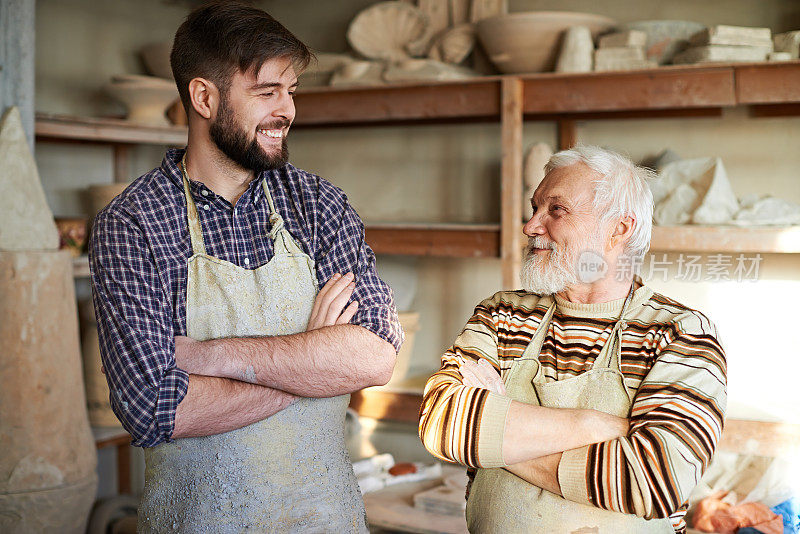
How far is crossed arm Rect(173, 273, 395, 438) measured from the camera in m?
1.51

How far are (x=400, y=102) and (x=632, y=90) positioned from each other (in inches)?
35.4

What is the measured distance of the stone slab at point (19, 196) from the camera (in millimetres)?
2672

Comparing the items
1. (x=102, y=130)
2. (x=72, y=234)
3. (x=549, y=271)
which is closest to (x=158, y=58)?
(x=102, y=130)

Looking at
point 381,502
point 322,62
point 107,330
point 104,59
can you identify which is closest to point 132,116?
point 104,59

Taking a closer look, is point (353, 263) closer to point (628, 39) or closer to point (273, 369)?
point (273, 369)

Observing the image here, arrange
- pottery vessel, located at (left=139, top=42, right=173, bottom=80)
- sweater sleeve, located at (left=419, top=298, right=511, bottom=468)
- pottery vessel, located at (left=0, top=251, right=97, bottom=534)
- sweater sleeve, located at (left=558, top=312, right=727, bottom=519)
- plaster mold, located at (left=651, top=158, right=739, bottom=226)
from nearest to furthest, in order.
Answer: sweater sleeve, located at (left=558, top=312, right=727, bottom=519) < sweater sleeve, located at (left=419, top=298, right=511, bottom=468) < pottery vessel, located at (left=0, top=251, right=97, bottom=534) < plaster mold, located at (left=651, top=158, right=739, bottom=226) < pottery vessel, located at (left=139, top=42, right=173, bottom=80)

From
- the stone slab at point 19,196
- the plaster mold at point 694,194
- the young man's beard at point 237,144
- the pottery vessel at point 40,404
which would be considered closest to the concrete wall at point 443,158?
the plaster mold at point 694,194

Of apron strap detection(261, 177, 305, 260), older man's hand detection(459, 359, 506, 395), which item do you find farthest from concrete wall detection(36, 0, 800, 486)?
apron strap detection(261, 177, 305, 260)

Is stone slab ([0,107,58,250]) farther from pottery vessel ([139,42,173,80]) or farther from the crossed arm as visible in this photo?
the crossed arm

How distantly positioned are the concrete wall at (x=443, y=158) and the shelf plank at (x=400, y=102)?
1.79ft

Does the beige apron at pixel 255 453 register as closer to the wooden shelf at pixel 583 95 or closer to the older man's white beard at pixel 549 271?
the older man's white beard at pixel 549 271

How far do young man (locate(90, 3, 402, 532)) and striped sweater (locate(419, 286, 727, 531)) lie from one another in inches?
8.0

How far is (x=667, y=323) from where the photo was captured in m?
1.52

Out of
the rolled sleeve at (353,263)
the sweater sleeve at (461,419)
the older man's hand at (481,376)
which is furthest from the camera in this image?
the rolled sleeve at (353,263)
